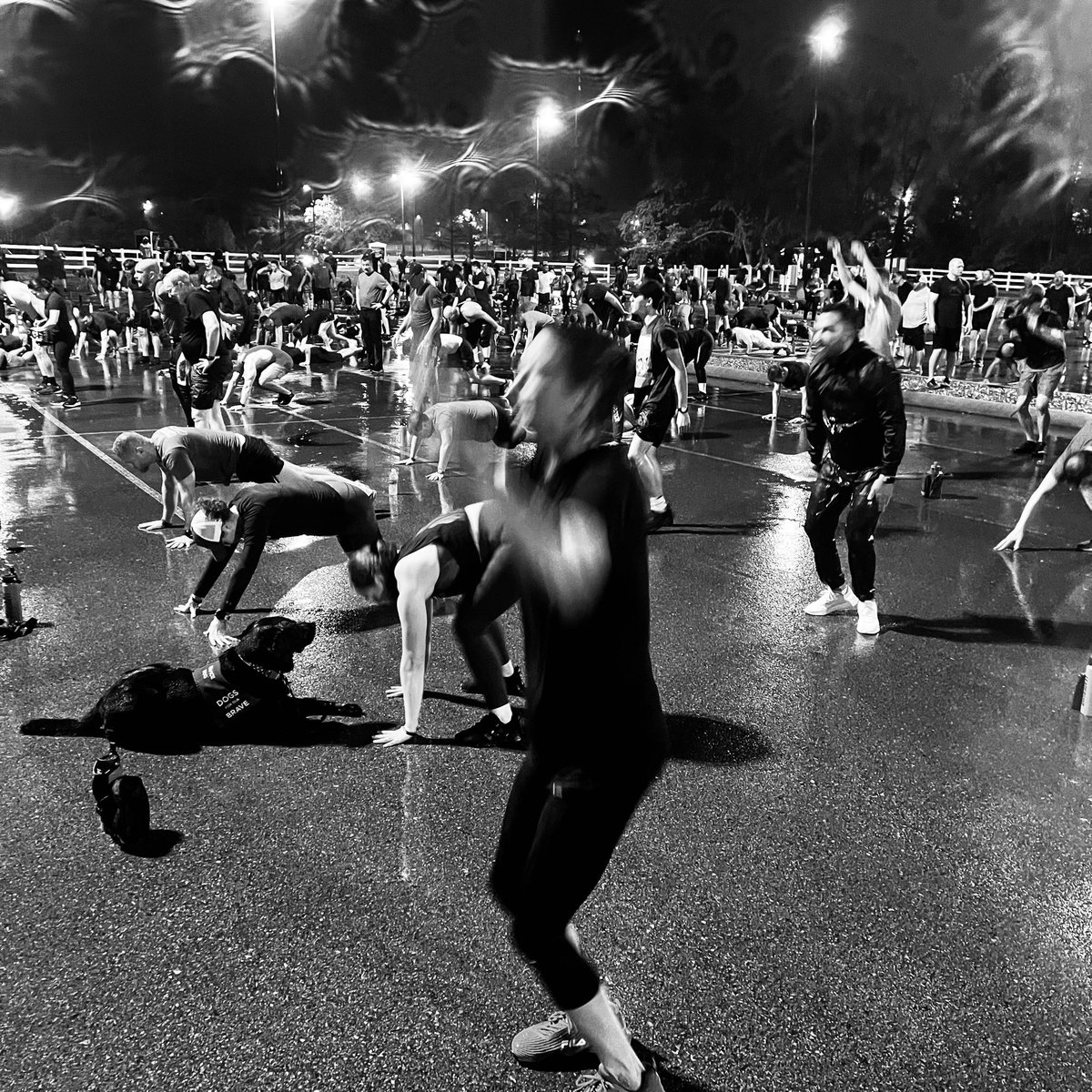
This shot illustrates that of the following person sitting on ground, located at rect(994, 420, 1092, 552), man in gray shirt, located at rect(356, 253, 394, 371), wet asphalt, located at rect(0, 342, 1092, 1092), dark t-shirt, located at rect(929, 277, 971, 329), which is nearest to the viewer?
wet asphalt, located at rect(0, 342, 1092, 1092)

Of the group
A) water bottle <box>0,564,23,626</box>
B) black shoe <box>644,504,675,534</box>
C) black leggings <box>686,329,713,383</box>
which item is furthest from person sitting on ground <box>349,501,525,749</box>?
black leggings <box>686,329,713,383</box>

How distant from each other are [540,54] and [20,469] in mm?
41410

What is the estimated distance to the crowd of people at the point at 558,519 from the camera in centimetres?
201

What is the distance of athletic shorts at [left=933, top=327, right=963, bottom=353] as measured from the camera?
15634mm

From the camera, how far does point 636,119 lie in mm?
51844

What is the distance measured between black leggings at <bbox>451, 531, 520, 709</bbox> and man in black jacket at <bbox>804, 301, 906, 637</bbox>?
2447 millimetres

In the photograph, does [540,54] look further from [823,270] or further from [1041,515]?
[1041,515]

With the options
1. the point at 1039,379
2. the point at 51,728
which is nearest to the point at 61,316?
the point at 51,728

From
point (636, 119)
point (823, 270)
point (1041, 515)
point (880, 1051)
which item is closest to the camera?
point (880, 1051)

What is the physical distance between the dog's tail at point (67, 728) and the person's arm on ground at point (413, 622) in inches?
50.9

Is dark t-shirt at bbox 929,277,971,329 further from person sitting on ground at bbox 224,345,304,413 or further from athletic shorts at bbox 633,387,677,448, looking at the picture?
person sitting on ground at bbox 224,345,304,413

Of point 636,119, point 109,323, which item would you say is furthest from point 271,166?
point 109,323

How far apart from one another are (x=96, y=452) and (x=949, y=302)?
504 inches

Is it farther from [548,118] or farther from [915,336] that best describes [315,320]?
[548,118]
